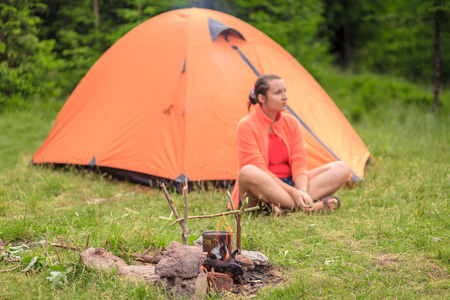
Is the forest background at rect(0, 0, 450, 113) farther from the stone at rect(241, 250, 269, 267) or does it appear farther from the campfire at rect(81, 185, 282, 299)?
the stone at rect(241, 250, 269, 267)

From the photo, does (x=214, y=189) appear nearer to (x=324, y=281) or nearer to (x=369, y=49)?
(x=324, y=281)

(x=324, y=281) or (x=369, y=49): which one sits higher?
(x=369, y=49)

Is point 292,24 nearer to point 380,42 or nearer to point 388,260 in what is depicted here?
point 380,42

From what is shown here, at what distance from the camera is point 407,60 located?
48.3ft

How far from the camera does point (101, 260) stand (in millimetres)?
2717

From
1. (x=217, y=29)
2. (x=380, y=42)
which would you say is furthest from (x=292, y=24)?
(x=380, y=42)

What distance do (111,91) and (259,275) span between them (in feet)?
11.4

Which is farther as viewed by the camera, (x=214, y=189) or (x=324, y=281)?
(x=214, y=189)

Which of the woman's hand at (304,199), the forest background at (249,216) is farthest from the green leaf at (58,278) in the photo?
the woman's hand at (304,199)

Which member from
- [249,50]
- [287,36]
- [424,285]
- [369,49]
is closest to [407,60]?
[369,49]

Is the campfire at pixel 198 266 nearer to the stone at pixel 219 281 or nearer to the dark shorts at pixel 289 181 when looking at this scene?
the stone at pixel 219 281

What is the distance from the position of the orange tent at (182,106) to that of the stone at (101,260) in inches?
82.3

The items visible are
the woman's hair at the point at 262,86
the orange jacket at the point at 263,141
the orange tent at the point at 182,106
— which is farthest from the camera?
the orange tent at the point at 182,106

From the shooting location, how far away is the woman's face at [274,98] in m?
4.13
